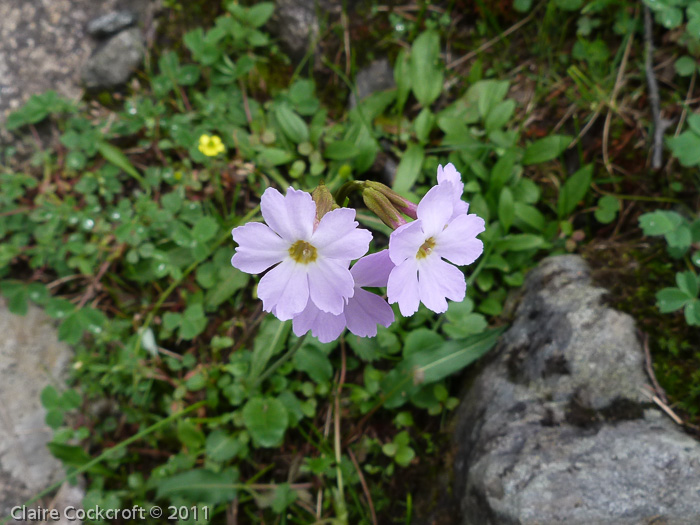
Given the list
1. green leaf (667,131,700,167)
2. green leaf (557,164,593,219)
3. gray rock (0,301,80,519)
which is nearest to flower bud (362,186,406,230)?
green leaf (557,164,593,219)

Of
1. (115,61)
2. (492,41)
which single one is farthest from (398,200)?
(115,61)

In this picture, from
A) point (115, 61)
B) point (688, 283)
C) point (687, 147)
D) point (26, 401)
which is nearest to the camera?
point (688, 283)

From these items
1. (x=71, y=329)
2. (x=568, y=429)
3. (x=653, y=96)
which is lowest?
(x=71, y=329)

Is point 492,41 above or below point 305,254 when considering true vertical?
below

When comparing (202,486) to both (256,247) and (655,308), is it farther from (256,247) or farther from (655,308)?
(655,308)

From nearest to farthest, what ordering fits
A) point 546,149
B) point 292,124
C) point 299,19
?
point 546,149 < point 292,124 < point 299,19

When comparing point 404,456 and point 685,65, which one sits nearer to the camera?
point 404,456

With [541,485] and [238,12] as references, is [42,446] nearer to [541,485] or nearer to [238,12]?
[541,485]
